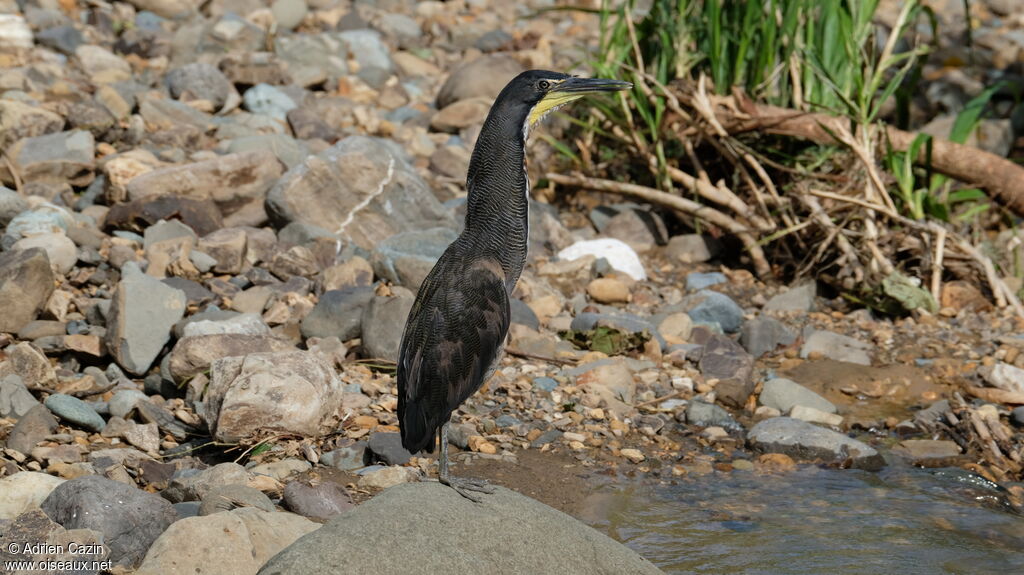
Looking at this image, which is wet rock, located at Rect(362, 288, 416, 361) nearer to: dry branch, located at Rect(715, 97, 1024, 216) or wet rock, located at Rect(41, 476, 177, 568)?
wet rock, located at Rect(41, 476, 177, 568)

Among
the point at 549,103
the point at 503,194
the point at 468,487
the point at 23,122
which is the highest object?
the point at 549,103

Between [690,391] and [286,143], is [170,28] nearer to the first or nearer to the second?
[286,143]

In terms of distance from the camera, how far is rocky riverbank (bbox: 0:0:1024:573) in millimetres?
5633

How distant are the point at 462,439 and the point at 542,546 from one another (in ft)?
7.03

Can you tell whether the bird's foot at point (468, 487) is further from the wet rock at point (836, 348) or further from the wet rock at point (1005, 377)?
the wet rock at point (1005, 377)

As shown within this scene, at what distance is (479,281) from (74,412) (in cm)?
265

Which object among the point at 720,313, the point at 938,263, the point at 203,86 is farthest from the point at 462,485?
the point at 203,86

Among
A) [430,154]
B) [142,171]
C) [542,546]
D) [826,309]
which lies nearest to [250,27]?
[430,154]

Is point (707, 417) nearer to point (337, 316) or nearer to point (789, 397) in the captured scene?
point (789, 397)

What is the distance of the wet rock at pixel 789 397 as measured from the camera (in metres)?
7.02

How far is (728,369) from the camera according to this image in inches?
289

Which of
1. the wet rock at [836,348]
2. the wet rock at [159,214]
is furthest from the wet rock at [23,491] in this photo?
the wet rock at [836,348]

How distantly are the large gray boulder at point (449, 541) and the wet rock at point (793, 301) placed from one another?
14.8 ft

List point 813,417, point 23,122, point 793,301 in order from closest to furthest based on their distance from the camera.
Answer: point 813,417
point 793,301
point 23,122
